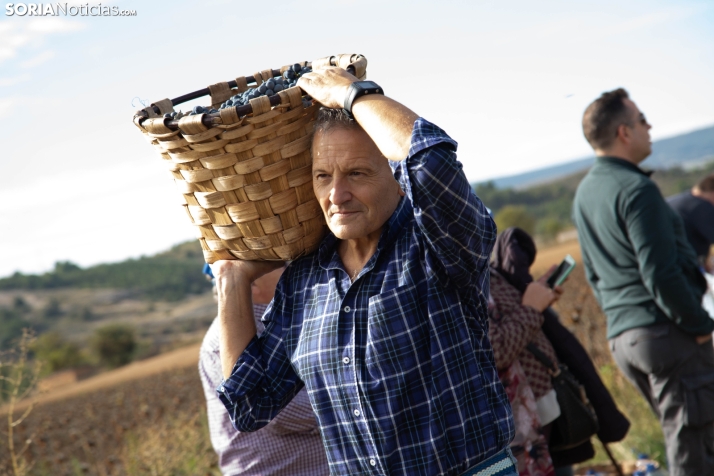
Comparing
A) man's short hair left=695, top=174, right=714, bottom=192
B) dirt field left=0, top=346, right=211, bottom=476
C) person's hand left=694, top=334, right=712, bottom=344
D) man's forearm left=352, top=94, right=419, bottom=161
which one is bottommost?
dirt field left=0, top=346, right=211, bottom=476

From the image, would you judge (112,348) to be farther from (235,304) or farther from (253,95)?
(253,95)

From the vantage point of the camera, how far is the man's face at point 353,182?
76.2 inches

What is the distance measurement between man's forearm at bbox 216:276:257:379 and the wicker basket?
102 millimetres

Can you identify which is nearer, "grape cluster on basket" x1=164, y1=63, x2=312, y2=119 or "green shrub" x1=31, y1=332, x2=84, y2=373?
"grape cluster on basket" x1=164, y1=63, x2=312, y2=119

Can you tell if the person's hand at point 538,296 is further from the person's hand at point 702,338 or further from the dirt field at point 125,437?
the dirt field at point 125,437

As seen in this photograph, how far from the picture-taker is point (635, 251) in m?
3.73

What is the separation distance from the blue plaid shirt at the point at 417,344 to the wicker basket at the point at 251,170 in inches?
10.1

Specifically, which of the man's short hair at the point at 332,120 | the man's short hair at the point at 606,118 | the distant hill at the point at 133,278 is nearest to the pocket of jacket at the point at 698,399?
the man's short hair at the point at 606,118

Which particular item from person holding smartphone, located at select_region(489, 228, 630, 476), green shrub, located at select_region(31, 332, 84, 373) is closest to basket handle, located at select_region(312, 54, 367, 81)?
person holding smartphone, located at select_region(489, 228, 630, 476)

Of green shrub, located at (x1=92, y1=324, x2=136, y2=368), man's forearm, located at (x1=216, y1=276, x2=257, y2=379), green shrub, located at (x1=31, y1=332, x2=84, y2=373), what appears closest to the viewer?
man's forearm, located at (x1=216, y1=276, x2=257, y2=379)

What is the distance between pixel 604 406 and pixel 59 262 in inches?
3406

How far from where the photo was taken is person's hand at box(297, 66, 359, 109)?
191cm

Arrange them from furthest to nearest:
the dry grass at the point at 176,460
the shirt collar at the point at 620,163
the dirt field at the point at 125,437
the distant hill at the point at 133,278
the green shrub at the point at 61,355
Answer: the distant hill at the point at 133,278
the green shrub at the point at 61,355
the dirt field at the point at 125,437
the dry grass at the point at 176,460
the shirt collar at the point at 620,163

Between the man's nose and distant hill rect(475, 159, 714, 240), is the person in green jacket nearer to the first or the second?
the man's nose
